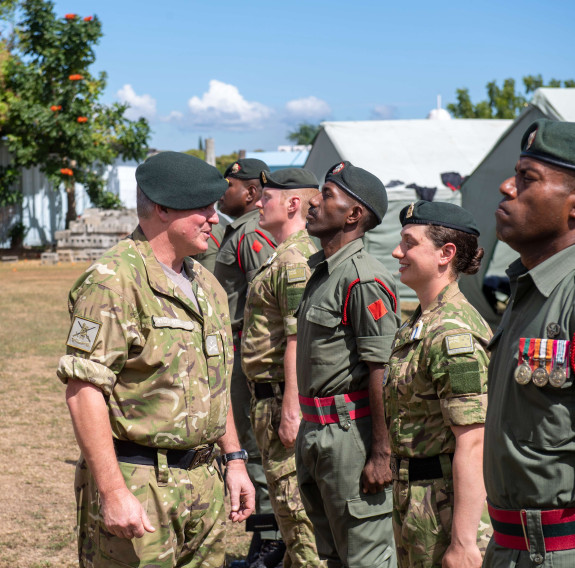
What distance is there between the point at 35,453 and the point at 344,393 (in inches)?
177

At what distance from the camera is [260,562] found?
16.1 ft

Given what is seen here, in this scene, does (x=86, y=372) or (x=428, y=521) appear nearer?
(x=86, y=372)

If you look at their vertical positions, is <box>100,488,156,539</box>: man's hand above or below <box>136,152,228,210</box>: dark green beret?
below

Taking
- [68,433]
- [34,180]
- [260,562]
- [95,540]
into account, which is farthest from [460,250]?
[34,180]

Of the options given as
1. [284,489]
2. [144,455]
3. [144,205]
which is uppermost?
[144,205]

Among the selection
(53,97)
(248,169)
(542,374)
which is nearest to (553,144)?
(542,374)

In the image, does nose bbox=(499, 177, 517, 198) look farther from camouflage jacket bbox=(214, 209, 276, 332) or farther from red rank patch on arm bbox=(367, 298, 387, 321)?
camouflage jacket bbox=(214, 209, 276, 332)

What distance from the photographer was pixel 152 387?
9.00 feet

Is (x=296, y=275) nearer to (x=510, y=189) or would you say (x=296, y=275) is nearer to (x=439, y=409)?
(x=439, y=409)

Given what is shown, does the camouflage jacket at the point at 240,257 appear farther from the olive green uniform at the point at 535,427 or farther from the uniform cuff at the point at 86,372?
the olive green uniform at the point at 535,427

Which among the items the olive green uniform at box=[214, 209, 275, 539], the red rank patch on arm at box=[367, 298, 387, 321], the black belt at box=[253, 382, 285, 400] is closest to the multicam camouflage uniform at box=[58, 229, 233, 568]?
the red rank patch on arm at box=[367, 298, 387, 321]

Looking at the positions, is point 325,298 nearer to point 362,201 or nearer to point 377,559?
point 362,201

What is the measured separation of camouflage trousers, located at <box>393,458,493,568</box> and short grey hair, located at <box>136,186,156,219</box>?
133 cm

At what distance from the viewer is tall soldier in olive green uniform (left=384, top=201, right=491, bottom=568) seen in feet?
9.00
